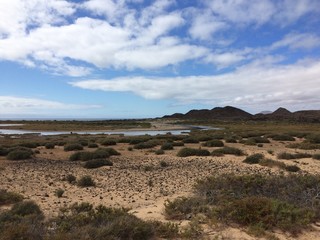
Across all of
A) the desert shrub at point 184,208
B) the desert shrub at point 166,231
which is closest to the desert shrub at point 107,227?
the desert shrub at point 166,231

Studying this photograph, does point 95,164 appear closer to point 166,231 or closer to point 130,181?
point 130,181

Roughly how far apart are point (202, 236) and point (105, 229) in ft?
6.50

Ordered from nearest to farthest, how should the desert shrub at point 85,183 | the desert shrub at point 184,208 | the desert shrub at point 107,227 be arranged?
the desert shrub at point 107,227, the desert shrub at point 184,208, the desert shrub at point 85,183

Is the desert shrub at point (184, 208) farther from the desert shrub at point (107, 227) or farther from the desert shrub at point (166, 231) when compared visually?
the desert shrub at point (107, 227)

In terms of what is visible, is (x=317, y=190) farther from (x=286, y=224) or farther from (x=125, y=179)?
(x=125, y=179)

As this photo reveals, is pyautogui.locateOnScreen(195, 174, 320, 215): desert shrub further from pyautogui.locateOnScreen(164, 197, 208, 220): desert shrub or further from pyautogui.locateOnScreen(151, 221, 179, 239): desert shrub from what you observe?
pyautogui.locateOnScreen(151, 221, 179, 239): desert shrub

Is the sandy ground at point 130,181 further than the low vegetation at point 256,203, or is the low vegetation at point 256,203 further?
the sandy ground at point 130,181

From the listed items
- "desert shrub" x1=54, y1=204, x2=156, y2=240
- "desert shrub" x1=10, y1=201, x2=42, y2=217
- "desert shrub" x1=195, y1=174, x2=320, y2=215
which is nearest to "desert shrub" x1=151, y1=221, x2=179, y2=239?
"desert shrub" x1=54, y1=204, x2=156, y2=240

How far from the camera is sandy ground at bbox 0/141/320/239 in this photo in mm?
10375

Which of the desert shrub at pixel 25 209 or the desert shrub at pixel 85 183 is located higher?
the desert shrub at pixel 25 209

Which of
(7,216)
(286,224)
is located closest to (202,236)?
(286,224)

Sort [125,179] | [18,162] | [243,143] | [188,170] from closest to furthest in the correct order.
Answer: [125,179], [188,170], [18,162], [243,143]

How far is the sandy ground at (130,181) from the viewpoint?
1038 cm

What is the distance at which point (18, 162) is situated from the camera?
2073 cm
